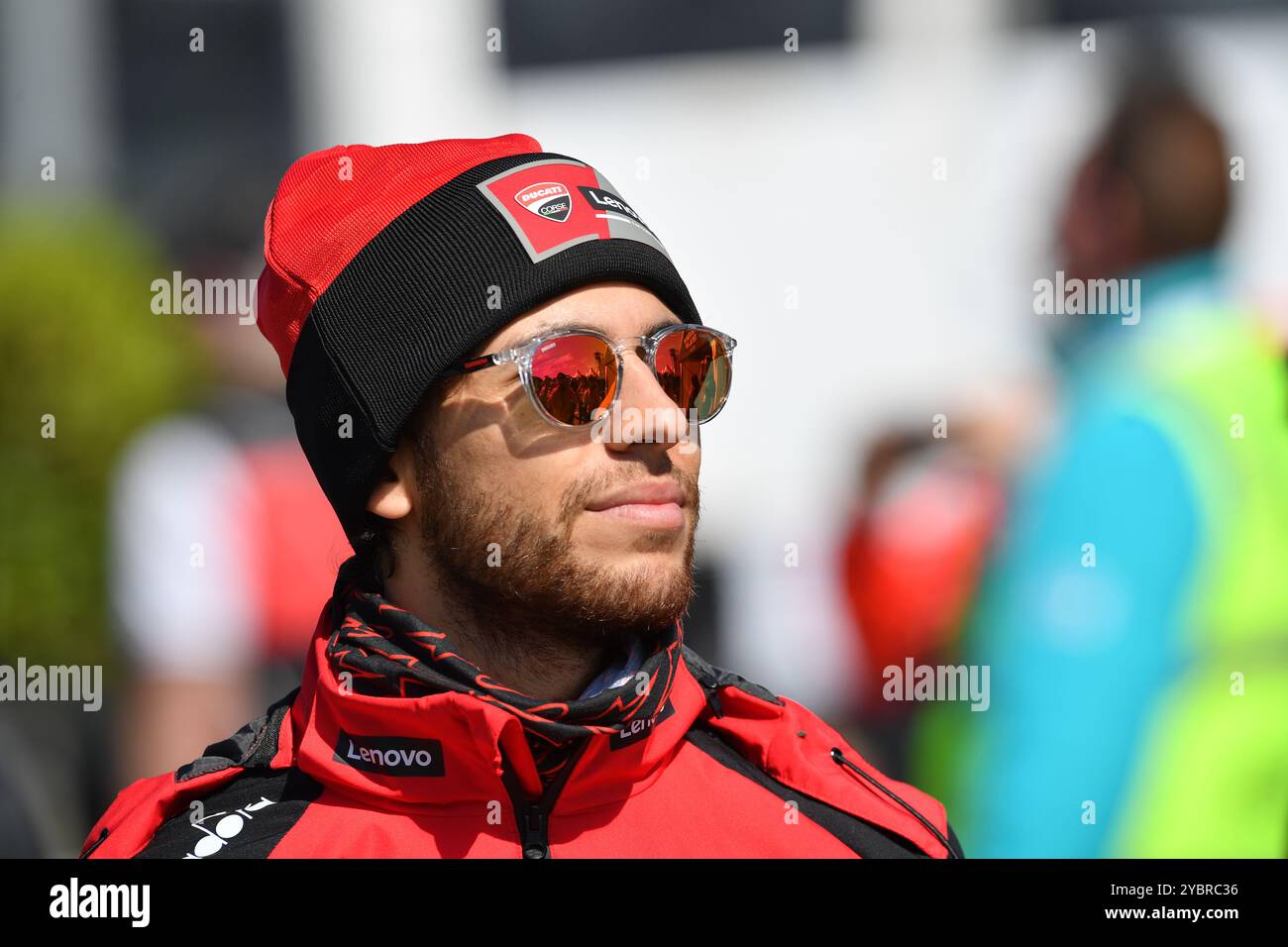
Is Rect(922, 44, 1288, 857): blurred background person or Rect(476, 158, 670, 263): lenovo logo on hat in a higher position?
Rect(476, 158, 670, 263): lenovo logo on hat

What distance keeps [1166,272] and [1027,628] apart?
0.94 meters

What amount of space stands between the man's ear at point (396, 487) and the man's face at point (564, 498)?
0.05 m

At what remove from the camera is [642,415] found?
6.87ft

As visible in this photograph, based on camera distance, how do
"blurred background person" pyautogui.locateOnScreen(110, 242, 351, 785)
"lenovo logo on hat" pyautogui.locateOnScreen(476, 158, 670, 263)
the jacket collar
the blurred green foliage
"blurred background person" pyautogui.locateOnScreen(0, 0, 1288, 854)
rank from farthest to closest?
"blurred background person" pyautogui.locateOnScreen(0, 0, 1288, 854)
the blurred green foliage
"blurred background person" pyautogui.locateOnScreen(110, 242, 351, 785)
"lenovo logo on hat" pyautogui.locateOnScreen(476, 158, 670, 263)
the jacket collar

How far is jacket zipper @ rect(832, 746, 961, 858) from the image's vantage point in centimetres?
214

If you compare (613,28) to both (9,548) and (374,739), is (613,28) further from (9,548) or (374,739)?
(374,739)

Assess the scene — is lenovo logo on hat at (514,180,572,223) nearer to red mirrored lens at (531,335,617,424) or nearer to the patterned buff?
red mirrored lens at (531,335,617,424)

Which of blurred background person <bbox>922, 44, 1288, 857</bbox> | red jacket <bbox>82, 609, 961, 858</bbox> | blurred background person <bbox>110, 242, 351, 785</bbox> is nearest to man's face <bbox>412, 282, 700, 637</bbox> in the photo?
red jacket <bbox>82, 609, 961, 858</bbox>

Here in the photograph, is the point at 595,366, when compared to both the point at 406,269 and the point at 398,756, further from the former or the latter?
the point at 398,756

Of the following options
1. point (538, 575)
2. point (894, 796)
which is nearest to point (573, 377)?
point (538, 575)

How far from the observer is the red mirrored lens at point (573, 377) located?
2.06 metres

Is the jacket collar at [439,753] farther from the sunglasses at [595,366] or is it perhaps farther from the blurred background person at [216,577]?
the blurred background person at [216,577]

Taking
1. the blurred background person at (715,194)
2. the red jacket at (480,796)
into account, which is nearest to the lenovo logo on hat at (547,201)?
the red jacket at (480,796)
